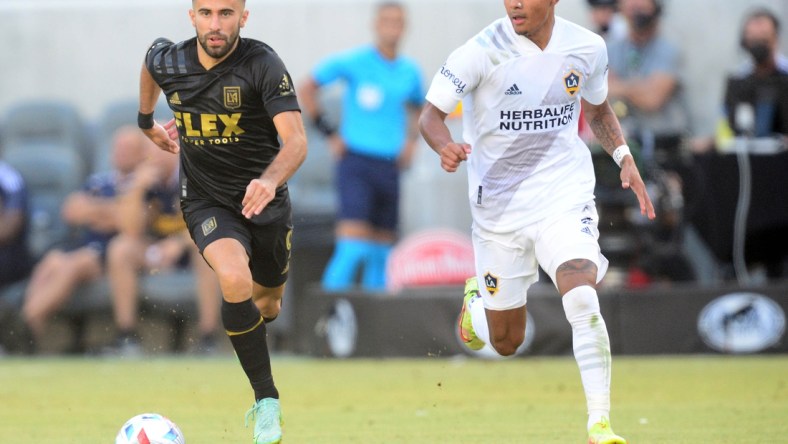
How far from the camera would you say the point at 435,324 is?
13445mm

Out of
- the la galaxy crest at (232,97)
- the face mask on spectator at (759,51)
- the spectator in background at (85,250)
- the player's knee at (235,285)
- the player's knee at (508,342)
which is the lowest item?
the spectator in background at (85,250)

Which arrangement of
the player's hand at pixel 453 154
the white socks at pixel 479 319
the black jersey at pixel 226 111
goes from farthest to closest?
the white socks at pixel 479 319 < the black jersey at pixel 226 111 < the player's hand at pixel 453 154

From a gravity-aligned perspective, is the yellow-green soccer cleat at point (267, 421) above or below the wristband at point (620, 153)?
below

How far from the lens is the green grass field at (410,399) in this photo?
8383mm

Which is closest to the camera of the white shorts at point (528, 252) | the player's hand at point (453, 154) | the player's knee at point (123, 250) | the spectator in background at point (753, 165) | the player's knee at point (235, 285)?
the player's hand at point (453, 154)

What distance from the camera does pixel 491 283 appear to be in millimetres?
8125

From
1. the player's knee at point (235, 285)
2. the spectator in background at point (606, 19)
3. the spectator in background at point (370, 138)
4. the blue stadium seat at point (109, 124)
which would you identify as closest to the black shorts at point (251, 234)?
the player's knee at point (235, 285)

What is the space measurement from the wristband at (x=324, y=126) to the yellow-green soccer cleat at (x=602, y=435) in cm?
771

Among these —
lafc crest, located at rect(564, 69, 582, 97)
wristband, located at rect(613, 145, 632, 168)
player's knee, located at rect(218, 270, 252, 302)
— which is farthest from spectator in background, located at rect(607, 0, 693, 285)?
player's knee, located at rect(218, 270, 252, 302)

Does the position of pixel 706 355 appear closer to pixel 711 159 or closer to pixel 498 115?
pixel 711 159

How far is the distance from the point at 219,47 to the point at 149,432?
2.00 meters

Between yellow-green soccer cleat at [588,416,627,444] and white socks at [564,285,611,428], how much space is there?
0.19ft

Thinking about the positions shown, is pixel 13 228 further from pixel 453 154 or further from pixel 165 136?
pixel 453 154

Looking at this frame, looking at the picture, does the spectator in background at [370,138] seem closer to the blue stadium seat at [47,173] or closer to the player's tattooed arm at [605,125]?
the blue stadium seat at [47,173]
